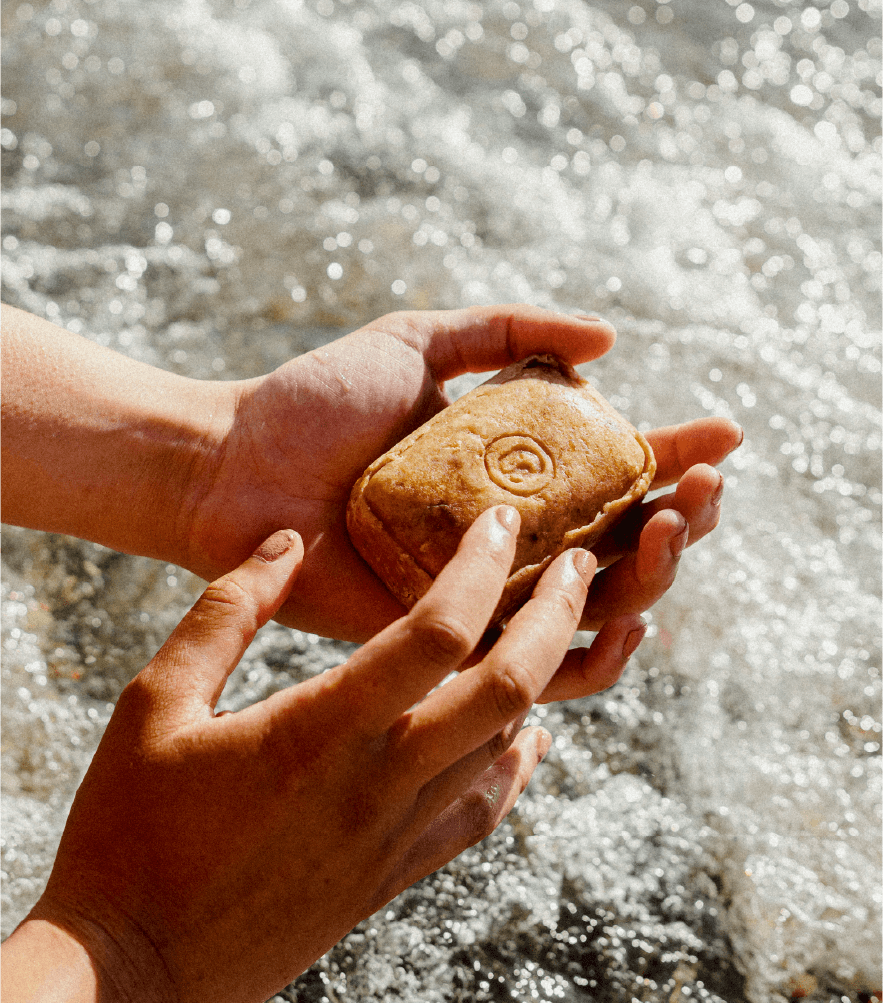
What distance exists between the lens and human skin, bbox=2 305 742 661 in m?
2.07

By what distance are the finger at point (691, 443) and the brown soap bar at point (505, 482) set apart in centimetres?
22

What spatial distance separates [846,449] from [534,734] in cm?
201

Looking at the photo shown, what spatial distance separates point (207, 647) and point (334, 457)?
677mm

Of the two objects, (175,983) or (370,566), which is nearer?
(175,983)

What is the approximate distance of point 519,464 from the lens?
75.2 inches

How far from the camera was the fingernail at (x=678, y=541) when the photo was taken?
191 cm

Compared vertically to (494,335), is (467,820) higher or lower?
lower

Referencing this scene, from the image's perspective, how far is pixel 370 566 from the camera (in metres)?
2.10

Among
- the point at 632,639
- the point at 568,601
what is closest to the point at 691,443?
the point at 632,639

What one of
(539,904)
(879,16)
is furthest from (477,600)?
(879,16)

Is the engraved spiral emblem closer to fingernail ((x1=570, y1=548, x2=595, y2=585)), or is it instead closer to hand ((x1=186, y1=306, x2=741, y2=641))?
fingernail ((x1=570, y1=548, x2=595, y2=585))

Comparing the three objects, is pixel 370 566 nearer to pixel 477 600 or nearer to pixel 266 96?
pixel 477 600

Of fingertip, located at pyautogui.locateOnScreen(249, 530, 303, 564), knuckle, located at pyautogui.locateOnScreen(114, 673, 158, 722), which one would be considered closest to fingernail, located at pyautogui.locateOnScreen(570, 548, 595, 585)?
fingertip, located at pyautogui.locateOnScreen(249, 530, 303, 564)

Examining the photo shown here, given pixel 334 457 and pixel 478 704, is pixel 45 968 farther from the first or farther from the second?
pixel 334 457
